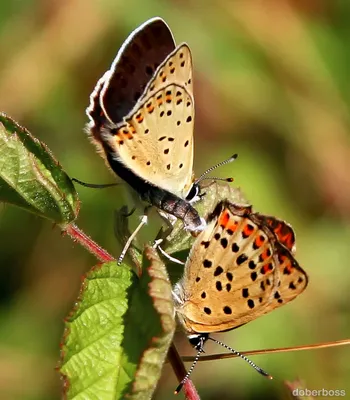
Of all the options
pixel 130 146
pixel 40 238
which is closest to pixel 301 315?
pixel 40 238

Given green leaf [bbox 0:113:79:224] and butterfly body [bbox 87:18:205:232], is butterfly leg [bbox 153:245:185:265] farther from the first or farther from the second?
green leaf [bbox 0:113:79:224]

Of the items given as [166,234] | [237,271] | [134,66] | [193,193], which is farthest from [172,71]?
[237,271]

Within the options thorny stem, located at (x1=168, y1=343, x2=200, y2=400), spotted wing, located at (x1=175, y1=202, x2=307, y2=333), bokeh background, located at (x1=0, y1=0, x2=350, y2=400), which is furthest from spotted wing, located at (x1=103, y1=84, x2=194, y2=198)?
bokeh background, located at (x1=0, y1=0, x2=350, y2=400)

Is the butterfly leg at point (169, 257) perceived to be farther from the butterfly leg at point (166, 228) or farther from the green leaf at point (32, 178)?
the green leaf at point (32, 178)

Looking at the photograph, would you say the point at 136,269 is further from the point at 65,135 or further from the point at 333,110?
the point at 333,110

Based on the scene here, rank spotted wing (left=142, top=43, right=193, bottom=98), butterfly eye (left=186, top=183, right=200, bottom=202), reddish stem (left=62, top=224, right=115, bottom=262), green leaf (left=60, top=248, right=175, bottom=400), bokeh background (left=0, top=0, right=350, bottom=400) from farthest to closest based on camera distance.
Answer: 1. bokeh background (left=0, top=0, right=350, bottom=400)
2. butterfly eye (left=186, top=183, right=200, bottom=202)
3. spotted wing (left=142, top=43, right=193, bottom=98)
4. reddish stem (left=62, top=224, right=115, bottom=262)
5. green leaf (left=60, top=248, right=175, bottom=400)

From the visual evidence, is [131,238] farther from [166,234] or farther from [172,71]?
[172,71]
